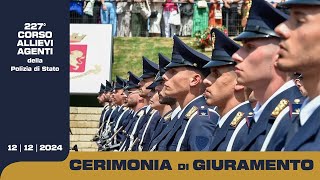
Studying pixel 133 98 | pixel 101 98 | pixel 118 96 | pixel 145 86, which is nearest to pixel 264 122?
pixel 145 86

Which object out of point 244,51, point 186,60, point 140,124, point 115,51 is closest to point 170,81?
point 186,60

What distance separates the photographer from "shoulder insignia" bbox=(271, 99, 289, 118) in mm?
5711

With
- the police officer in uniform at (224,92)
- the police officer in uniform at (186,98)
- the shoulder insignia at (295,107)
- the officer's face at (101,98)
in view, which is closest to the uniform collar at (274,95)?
the shoulder insignia at (295,107)

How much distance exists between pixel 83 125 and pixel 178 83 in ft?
51.3

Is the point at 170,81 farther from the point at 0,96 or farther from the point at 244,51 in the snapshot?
the point at 244,51

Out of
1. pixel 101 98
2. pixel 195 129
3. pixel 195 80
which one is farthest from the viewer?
pixel 101 98

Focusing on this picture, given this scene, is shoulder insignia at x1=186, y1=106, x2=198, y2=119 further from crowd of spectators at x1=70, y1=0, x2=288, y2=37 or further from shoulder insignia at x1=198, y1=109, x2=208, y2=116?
crowd of spectators at x1=70, y1=0, x2=288, y2=37

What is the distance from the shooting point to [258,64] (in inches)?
237

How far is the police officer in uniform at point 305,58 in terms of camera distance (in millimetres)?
4770

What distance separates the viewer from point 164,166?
5.22 metres

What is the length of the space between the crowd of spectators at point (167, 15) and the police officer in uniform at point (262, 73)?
19702 millimetres

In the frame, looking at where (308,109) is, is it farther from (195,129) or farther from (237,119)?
(195,129)

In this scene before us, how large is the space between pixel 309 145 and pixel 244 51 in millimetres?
1518

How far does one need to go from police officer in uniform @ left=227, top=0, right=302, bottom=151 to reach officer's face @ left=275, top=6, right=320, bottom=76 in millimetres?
851
